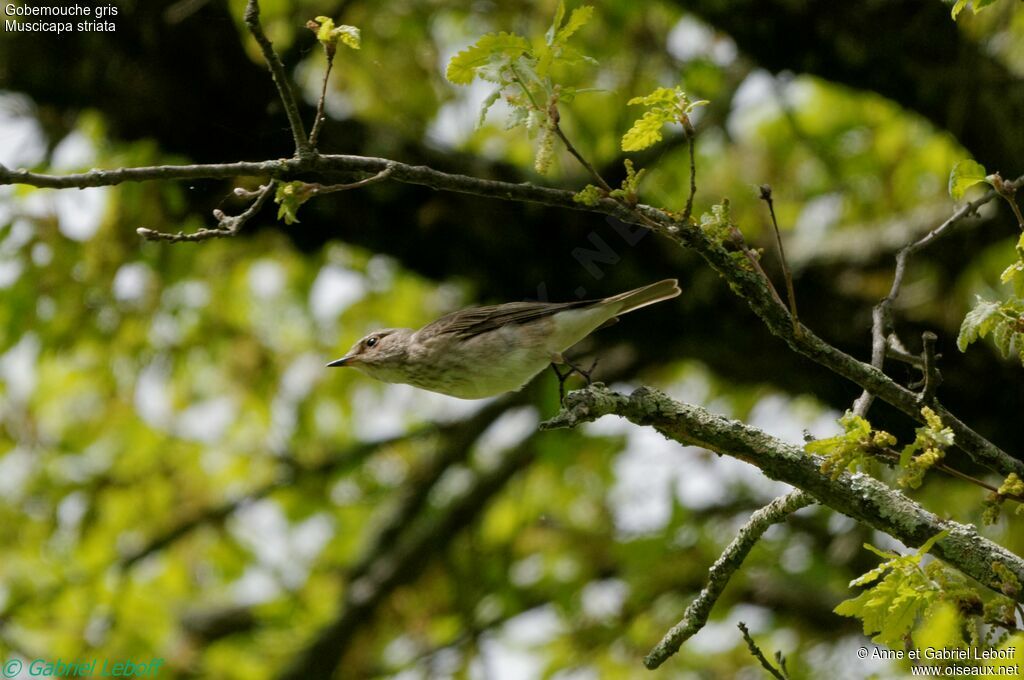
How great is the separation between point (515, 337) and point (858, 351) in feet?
8.51

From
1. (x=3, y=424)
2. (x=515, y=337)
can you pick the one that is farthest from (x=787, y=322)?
(x=3, y=424)

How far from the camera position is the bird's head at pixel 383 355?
4.82 metres

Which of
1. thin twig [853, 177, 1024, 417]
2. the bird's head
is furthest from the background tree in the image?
thin twig [853, 177, 1024, 417]

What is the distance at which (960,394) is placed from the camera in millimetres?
6102

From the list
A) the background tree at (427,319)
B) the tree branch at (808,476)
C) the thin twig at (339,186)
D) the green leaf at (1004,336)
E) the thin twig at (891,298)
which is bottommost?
the background tree at (427,319)

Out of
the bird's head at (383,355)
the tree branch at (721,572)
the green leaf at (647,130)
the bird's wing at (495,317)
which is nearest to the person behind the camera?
the green leaf at (647,130)

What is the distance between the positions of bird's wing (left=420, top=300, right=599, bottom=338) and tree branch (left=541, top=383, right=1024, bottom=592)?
1791mm

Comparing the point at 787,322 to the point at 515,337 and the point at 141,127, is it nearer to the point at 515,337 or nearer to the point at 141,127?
the point at 515,337

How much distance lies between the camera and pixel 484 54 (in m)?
2.43

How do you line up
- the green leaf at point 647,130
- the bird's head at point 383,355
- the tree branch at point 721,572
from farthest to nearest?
the bird's head at point 383,355 < the tree branch at point 721,572 < the green leaf at point 647,130

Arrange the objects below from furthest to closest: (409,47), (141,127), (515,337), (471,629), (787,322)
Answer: (409,47)
(471,629)
(141,127)
(515,337)
(787,322)

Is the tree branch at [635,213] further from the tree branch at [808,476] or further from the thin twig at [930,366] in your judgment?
the tree branch at [808,476]

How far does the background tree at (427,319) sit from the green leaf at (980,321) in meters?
3.03

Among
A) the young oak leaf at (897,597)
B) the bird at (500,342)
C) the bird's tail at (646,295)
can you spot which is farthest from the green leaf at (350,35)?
the bird's tail at (646,295)
